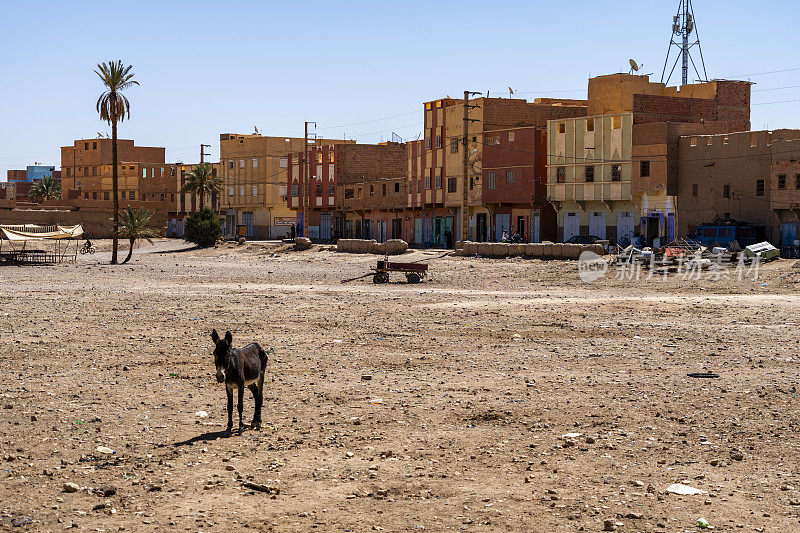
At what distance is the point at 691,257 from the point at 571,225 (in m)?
24.1

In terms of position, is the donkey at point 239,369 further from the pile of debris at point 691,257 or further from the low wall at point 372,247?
the low wall at point 372,247

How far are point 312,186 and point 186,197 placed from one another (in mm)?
33166

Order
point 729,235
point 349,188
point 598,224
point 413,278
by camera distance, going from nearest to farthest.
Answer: point 413,278, point 729,235, point 598,224, point 349,188

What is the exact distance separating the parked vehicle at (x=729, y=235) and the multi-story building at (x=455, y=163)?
18.1m

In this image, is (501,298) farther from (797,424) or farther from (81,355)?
(797,424)

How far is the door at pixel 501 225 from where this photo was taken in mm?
71925

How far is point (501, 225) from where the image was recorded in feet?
238

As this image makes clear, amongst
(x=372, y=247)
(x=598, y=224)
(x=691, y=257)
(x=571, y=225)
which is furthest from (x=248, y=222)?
(x=691, y=257)

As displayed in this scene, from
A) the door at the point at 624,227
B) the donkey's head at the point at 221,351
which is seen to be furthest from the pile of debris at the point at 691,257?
the donkey's head at the point at 221,351

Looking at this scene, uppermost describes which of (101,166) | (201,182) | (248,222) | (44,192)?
(101,166)

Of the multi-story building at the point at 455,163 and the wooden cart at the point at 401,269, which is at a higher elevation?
the multi-story building at the point at 455,163

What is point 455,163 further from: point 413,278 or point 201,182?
point 413,278

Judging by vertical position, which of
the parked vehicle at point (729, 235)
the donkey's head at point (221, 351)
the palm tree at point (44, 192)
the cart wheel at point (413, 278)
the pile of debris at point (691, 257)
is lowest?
the cart wheel at point (413, 278)

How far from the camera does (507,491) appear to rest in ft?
27.9
